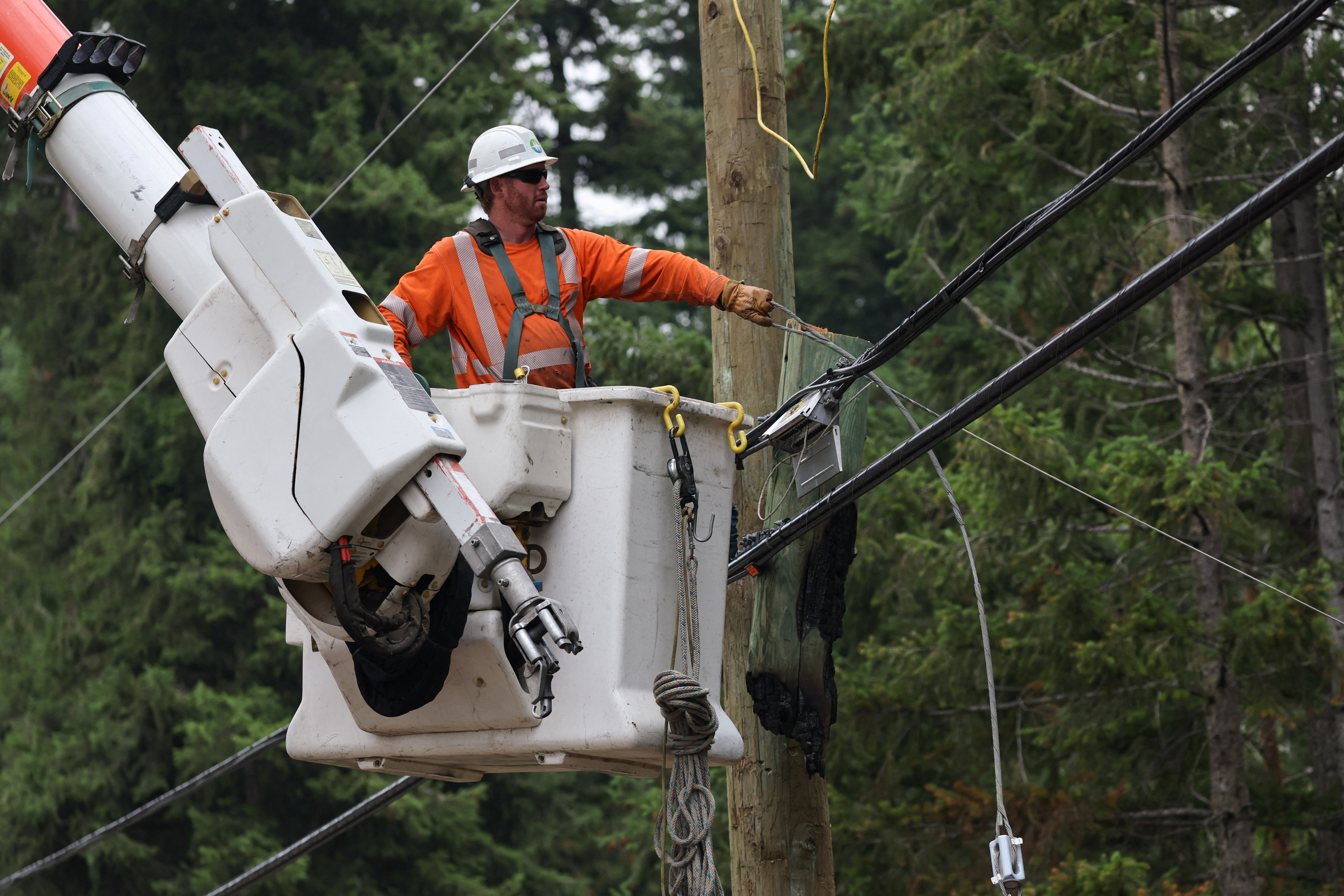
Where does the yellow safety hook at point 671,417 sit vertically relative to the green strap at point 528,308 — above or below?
below

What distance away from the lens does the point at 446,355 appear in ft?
53.5

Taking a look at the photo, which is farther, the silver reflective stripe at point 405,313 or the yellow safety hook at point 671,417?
the silver reflective stripe at point 405,313

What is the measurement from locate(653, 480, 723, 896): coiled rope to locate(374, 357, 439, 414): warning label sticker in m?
0.82

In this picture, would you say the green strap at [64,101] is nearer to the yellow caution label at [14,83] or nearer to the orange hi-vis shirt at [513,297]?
the yellow caution label at [14,83]

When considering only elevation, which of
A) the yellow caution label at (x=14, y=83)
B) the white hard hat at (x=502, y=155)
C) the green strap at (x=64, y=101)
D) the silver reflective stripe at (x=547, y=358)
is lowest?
the silver reflective stripe at (x=547, y=358)

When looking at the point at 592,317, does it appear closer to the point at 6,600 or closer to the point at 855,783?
the point at 855,783

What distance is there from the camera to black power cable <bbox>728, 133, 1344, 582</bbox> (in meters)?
3.33

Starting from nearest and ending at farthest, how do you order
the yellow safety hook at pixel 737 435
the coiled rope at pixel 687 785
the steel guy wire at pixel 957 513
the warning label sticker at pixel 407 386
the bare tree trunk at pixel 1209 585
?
the warning label sticker at pixel 407 386, the coiled rope at pixel 687 785, the steel guy wire at pixel 957 513, the yellow safety hook at pixel 737 435, the bare tree trunk at pixel 1209 585

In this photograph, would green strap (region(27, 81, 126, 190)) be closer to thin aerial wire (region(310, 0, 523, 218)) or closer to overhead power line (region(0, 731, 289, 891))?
thin aerial wire (region(310, 0, 523, 218))

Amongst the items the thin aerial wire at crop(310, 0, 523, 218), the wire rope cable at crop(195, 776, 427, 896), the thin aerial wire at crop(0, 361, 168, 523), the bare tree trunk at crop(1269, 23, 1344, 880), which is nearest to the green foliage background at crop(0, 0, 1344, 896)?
the bare tree trunk at crop(1269, 23, 1344, 880)

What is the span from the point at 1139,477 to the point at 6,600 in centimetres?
1260

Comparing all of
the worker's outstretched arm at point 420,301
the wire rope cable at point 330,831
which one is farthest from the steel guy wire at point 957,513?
the wire rope cable at point 330,831

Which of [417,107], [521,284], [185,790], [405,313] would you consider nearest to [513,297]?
[521,284]

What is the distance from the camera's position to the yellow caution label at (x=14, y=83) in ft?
15.3
